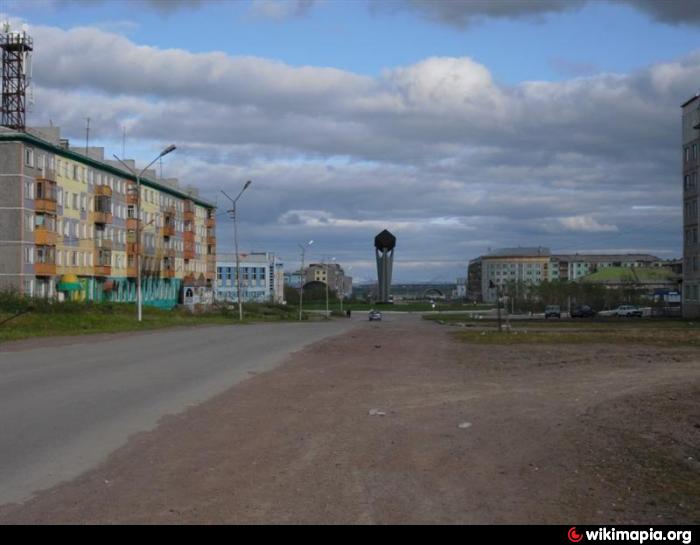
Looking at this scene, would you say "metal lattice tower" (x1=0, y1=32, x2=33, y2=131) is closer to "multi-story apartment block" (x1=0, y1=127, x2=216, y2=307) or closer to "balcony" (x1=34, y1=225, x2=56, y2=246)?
"multi-story apartment block" (x1=0, y1=127, x2=216, y2=307)

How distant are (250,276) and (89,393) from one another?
140m

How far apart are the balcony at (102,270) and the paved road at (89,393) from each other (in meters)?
47.7

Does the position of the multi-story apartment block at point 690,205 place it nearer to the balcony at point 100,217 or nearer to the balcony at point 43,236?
the balcony at point 100,217

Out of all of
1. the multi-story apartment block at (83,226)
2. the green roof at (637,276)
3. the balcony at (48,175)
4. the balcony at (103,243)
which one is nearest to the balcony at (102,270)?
the multi-story apartment block at (83,226)

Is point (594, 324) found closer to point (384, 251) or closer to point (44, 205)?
point (44, 205)

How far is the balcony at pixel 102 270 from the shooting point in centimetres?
7938

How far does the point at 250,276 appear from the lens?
15600cm

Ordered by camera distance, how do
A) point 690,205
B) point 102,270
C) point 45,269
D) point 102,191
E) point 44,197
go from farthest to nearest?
point 690,205, point 102,191, point 102,270, point 45,269, point 44,197

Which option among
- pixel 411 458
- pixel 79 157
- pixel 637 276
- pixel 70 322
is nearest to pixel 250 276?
pixel 637 276

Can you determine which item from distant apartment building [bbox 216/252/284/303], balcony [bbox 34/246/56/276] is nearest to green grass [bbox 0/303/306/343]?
balcony [bbox 34/246/56/276]

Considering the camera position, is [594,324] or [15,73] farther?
[15,73]

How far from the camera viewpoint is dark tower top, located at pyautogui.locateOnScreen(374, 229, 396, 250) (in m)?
134

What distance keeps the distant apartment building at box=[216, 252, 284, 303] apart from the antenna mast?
7988 cm
